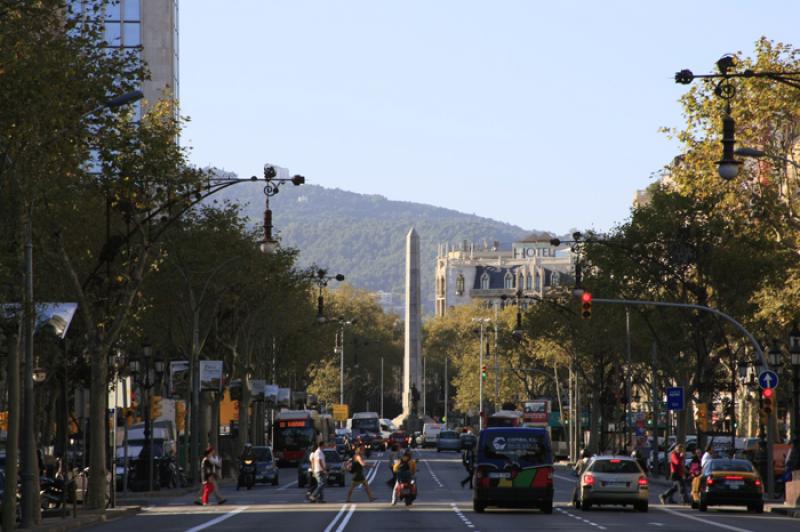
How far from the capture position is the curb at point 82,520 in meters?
35.7

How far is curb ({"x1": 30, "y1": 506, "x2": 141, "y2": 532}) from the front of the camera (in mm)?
35719

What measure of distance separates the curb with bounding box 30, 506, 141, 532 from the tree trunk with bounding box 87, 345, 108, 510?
1.75 ft

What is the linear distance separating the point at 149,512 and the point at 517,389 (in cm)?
12498

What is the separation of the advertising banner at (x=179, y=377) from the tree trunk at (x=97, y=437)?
913 inches

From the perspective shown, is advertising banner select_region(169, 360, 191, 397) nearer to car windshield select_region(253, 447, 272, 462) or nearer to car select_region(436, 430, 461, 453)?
car windshield select_region(253, 447, 272, 462)

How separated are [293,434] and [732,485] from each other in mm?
59478

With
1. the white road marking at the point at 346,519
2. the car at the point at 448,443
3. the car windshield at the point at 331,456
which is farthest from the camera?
the car at the point at 448,443

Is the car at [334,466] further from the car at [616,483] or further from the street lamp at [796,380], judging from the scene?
the car at [616,483]

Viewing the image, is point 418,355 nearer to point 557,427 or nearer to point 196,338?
A: point 557,427

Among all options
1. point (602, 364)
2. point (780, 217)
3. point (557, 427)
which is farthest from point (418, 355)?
point (780, 217)

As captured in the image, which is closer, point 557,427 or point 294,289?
point 294,289

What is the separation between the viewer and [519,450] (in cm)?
4259

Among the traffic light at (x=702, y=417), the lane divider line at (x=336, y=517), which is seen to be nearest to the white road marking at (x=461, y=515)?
the lane divider line at (x=336, y=517)

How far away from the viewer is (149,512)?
4669 cm
